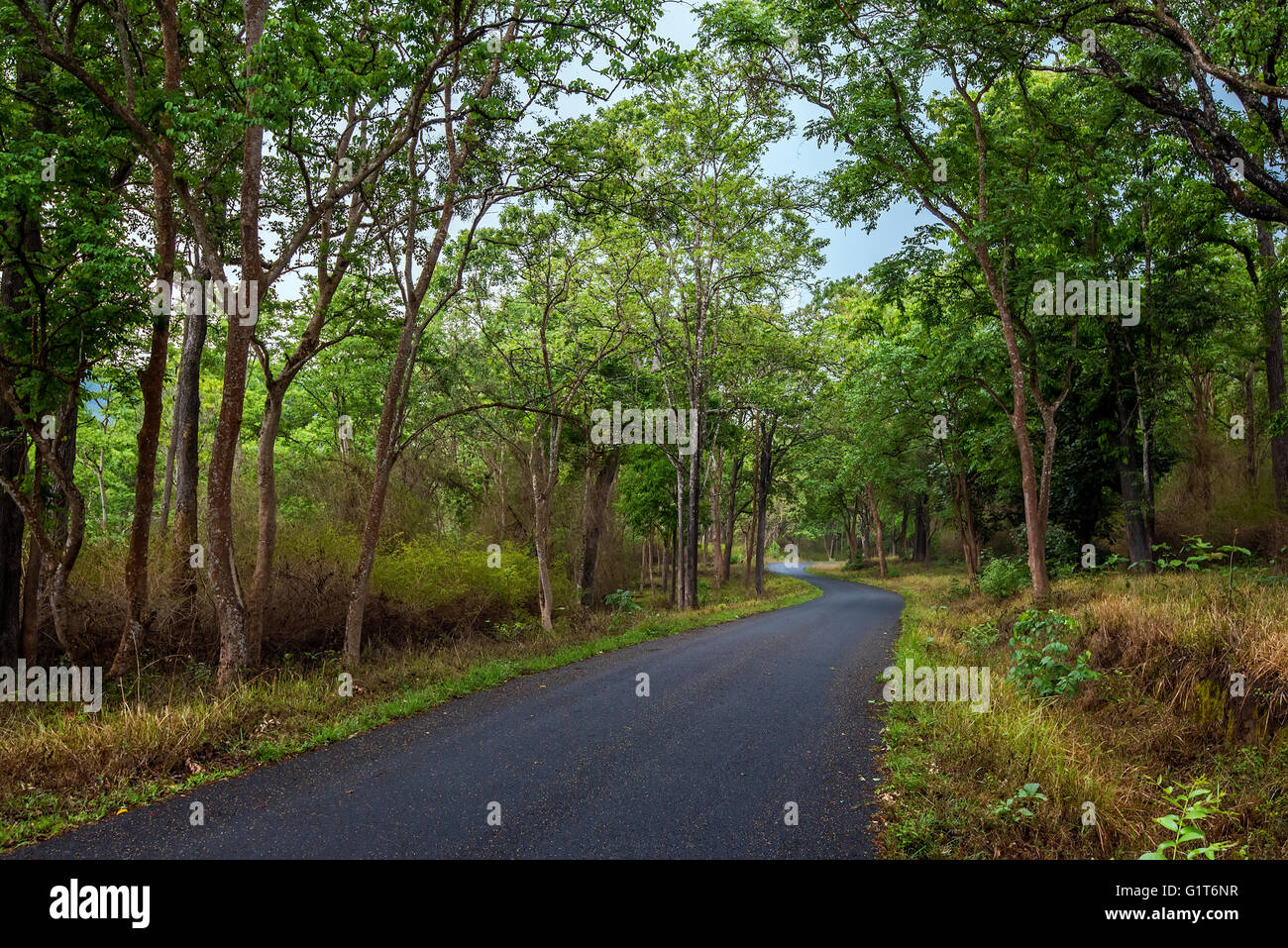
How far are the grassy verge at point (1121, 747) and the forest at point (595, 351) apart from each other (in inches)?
1.9

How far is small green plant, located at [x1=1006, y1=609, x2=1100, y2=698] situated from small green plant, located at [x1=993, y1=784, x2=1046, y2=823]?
308cm

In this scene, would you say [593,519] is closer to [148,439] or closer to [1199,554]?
[148,439]

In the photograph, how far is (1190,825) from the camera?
4312 millimetres

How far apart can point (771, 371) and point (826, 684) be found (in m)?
14.2

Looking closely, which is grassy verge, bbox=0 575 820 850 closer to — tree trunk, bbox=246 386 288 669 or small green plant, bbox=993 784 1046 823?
tree trunk, bbox=246 386 288 669

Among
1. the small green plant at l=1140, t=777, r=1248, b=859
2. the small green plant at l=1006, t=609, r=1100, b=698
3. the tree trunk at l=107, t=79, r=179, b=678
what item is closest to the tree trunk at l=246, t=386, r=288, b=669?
the tree trunk at l=107, t=79, r=179, b=678

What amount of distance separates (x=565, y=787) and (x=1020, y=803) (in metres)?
3.52

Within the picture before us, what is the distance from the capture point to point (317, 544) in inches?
443

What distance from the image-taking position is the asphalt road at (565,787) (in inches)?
150

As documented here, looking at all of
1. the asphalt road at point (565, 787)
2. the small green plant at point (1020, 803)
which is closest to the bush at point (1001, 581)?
the asphalt road at point (565, 787)

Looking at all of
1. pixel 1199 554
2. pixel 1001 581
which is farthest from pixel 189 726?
pixel 1001 581

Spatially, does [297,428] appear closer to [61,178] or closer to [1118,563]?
[61,178]

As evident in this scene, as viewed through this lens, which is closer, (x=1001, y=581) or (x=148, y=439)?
(x=148, y=439)

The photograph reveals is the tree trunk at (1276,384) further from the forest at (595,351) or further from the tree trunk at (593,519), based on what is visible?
the tree trunk at (593,519)
